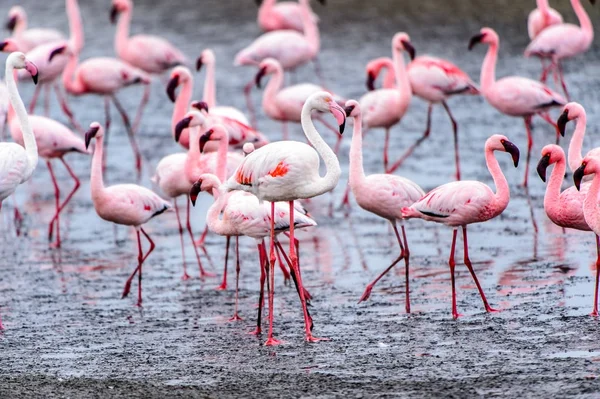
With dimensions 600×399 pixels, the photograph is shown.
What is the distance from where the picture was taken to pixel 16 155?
8.45m

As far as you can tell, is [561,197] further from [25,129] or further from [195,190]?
[25,129]

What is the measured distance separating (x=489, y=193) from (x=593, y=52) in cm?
1067

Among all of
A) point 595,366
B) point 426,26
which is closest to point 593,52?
point 426,26

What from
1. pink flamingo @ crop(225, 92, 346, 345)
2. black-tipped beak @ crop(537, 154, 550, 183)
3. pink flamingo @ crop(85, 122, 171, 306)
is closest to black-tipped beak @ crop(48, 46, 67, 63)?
pink flamingo @ crop(85, 122, 171, 306)

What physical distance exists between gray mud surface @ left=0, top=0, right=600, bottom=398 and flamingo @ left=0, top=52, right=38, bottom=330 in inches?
32.8

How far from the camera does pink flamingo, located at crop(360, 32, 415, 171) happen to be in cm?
1148

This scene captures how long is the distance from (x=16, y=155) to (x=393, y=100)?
4.33 metres

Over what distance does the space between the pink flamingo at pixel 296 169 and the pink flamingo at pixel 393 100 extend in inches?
172

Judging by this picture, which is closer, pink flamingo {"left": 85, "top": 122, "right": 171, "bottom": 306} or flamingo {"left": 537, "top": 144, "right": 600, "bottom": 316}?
flamingo {"left": 537, "top": 144, "right": 600, "bottom": 316}

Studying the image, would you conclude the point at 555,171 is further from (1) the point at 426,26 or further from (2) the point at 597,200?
(1) the point at 426,26

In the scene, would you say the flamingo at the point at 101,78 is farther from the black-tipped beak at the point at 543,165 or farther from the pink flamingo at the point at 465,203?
the black-tipped beak at the point at 543,165

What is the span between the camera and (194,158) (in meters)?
9.15

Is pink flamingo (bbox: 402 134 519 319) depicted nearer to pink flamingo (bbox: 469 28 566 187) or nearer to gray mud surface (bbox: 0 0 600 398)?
gray mud surface (bbox: 0 0 600 398)

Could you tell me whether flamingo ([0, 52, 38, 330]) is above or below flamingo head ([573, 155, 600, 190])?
above
